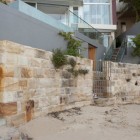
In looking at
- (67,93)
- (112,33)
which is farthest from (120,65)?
(112,33)

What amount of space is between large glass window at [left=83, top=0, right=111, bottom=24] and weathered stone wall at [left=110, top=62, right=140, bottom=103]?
13.2m

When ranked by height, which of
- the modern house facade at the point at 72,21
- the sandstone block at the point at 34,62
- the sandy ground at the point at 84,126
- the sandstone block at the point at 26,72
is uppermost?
the modern house facade at the point at 72,21

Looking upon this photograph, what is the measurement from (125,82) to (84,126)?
6.26 metres

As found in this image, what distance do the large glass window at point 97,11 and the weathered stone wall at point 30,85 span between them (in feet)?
55.4

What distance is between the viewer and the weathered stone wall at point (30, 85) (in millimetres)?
7082

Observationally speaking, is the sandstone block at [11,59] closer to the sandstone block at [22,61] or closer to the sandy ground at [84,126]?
the sandstone block at [22,61]

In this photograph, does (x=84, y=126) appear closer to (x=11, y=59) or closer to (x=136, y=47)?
(x=11, y=59)

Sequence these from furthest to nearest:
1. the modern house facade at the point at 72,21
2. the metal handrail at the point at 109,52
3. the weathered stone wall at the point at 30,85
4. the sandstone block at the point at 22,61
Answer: the metal handrail at the point at 109,52 < the modern house facade at the point at 72,21 < the sandstone block at the point at 22,61 < the weathered stone wall at the point at 30,85

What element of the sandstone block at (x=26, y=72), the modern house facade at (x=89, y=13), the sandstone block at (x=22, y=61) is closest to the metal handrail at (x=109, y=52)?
the modern house facade at (x=89, y=13)

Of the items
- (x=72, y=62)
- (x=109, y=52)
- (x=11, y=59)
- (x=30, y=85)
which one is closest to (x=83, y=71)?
(x=72, y=62)

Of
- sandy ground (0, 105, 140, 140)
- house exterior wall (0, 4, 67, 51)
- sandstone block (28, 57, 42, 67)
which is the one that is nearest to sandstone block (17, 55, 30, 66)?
sandstone block (28, 57, 42, 67)

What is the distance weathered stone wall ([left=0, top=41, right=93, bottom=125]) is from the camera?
23.2 ft

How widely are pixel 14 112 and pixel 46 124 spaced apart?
1131mm

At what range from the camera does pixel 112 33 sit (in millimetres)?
27531
